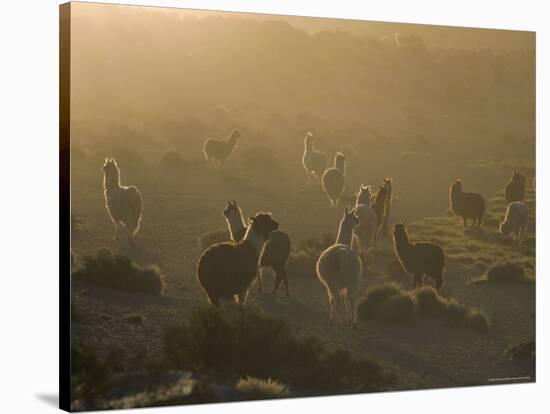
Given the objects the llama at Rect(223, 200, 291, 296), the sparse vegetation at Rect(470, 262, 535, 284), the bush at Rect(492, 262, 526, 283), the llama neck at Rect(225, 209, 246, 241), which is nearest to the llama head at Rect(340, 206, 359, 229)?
the llama at Rect(223, 200, 291, 296)

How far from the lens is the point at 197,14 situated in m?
11.9

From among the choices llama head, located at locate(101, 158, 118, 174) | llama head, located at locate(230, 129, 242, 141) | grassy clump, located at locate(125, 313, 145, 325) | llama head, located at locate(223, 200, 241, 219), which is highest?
llama head, located at locate(230, 129, 242, 141)

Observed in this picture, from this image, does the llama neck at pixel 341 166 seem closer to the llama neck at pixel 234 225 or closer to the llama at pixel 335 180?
the llama at pixel 335 180

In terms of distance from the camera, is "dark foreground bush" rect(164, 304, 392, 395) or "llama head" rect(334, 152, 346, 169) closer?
"dark foreground bush" rect(164, 304, 392, 395)

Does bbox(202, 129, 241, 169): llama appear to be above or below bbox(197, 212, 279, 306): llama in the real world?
above

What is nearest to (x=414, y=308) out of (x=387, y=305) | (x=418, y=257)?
(x=387, y=305)

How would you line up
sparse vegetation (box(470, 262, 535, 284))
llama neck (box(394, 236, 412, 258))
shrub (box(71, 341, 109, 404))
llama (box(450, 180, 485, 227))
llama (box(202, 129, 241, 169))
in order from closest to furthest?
shrub (box(71, 341, 109, 404)) < llama (box(202, 129, 241, 169)) < llama neck (box(394, 236, 412, 258)) < llama (box(450, 180, 485, 227)) < sparse vegetation (box(470, 262, 535, 284))

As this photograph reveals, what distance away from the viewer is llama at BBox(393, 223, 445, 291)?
12570 millimetres

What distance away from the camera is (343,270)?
1228cm

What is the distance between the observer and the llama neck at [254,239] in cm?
1193

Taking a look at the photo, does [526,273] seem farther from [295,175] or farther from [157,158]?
[157,158]

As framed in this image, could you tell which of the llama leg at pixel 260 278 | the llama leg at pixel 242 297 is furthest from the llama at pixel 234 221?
the llama leg at pixel 242 297

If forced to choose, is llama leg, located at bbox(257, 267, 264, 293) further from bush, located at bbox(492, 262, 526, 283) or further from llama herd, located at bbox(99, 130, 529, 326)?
bush, located at bbox(492, 262, 526, 283)

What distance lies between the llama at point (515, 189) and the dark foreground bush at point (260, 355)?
6.40 ft
